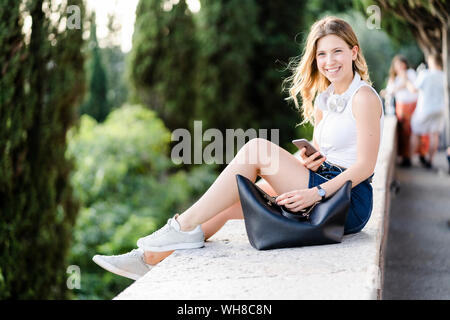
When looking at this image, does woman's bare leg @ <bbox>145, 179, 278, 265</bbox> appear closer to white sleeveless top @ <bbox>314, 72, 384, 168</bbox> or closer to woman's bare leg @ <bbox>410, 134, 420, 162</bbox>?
white sleeveless top @ <bbox>314, 72, 384, 168</bbox>

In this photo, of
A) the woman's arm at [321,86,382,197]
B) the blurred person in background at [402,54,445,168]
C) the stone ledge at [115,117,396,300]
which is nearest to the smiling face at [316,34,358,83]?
the woman's arm at [321,86,382,197]

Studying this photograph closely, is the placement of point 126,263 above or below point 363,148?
below

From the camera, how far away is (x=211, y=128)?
12.0 metres

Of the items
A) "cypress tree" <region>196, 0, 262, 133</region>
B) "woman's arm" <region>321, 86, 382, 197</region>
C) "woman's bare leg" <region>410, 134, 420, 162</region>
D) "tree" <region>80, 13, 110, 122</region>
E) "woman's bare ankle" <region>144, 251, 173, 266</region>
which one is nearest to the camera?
"woman's arm" <region>321, 86, 382, 197</region>

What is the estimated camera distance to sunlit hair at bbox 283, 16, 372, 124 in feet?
9.32

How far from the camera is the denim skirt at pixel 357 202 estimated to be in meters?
2.71

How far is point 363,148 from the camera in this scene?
104 inches

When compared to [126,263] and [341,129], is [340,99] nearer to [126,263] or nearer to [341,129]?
[341,129]

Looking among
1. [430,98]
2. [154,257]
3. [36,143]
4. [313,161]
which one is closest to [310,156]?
[313,161]

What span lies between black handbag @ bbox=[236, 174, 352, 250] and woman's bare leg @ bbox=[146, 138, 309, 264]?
16 centimetres

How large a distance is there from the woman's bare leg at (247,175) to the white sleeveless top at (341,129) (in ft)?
0.63

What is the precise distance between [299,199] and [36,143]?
2618 mm

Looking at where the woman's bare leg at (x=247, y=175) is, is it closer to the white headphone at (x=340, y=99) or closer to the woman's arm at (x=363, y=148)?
the woman's arm at (x=363, y=148)

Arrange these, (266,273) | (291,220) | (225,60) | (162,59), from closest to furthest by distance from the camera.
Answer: (266,273), (291,220), (162,59), (225,60)
